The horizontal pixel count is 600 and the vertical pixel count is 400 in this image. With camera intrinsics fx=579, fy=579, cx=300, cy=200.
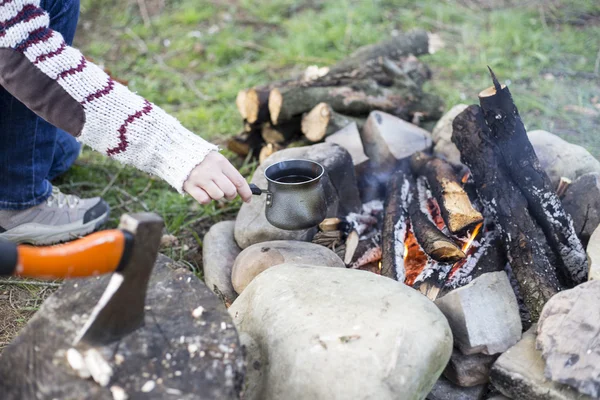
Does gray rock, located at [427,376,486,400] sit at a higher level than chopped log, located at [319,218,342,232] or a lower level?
lower

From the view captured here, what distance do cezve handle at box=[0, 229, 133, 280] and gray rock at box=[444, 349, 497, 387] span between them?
1.30m

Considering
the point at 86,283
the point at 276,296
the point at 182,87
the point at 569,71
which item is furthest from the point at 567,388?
the point at 182,87

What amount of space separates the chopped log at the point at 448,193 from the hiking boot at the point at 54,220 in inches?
Result: 73.2

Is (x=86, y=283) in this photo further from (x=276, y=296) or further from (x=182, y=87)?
(x=182, y=87)

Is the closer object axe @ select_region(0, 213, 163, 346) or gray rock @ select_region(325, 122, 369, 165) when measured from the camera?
axe @ select_region(0, 213, 163, 346)

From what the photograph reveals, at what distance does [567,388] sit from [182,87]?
13.7 ft

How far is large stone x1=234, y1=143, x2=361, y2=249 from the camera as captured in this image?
296 cm

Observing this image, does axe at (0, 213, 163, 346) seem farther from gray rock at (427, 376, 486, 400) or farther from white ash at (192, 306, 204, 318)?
gray rock at (427, 376, 486, 400)

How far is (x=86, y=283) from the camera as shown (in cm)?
197

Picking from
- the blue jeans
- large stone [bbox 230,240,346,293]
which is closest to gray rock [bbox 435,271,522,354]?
large stone [bbox 230,240,346,293]

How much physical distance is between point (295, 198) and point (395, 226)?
539 mm

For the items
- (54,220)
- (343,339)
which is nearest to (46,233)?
(54,220)

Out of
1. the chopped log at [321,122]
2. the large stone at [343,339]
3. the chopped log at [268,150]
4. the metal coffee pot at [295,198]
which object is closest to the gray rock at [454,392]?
the large stone at [343,339]

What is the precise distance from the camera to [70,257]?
1533mm
